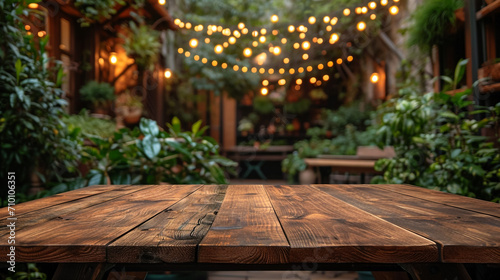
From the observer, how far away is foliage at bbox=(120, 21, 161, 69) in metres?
5.27

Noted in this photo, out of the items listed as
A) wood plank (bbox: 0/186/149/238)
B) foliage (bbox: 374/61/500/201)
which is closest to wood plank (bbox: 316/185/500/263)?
wood plank (bbox: 0/186/149/238)

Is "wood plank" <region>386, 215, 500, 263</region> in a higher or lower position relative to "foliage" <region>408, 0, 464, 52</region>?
lower

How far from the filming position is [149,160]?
2225 millimetres

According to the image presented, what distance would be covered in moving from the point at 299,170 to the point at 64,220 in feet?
16.7

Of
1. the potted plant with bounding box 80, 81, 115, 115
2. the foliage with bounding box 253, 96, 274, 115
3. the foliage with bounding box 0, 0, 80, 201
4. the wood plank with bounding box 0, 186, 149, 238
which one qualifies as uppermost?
the foliage with bounding box 253, 96, 274, 115

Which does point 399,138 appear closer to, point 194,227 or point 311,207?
point 311,207

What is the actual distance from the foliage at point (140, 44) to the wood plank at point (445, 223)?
506 cm

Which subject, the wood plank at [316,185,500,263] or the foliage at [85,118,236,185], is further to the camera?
the foliage at [85,118,236,185]

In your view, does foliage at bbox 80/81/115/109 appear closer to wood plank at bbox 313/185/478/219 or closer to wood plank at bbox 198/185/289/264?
wood plank at bbox 313/185/478/219

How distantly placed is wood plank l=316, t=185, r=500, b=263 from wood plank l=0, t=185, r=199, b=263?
0.60 meters

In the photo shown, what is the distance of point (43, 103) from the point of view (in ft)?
6.36

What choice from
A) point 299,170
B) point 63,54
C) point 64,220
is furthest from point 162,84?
point 64,220

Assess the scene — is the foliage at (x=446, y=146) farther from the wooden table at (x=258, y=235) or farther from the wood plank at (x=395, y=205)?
the wooden table at (x=258, y=235)

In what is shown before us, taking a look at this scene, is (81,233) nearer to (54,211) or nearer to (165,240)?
(165,240)
